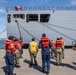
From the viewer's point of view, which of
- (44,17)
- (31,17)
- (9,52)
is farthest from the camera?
(31,17)

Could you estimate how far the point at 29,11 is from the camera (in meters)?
31.4

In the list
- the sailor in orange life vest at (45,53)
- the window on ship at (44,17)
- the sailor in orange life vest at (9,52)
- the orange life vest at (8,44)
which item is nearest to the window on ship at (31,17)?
the window on ship at (44,17)

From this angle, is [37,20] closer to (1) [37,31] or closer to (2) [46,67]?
(1) [37,31]

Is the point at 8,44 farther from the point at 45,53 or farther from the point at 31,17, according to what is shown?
the point at 31,17

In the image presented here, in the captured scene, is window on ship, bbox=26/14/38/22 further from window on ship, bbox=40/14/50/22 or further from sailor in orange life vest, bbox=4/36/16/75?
sailor in orange life vest, bbox=4/36/16/75

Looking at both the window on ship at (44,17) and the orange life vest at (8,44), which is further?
the window on ship at (44,17)

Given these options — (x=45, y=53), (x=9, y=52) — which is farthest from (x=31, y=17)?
(x=9, y=52)

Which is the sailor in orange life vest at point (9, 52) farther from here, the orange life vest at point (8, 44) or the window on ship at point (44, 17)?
the window on ship at point (44, 17)

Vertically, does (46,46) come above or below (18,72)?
above

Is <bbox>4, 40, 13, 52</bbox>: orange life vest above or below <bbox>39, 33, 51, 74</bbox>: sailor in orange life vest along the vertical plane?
above

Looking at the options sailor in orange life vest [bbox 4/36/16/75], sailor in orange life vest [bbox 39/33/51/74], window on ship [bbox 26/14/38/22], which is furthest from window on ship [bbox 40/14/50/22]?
sailor in orange life vest [bbox 4/36/16/75]

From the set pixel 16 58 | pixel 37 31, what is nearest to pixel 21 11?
pixel 37 31

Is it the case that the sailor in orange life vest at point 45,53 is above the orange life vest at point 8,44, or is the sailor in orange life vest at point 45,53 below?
below

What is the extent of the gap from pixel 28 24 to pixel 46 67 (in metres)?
19.6
